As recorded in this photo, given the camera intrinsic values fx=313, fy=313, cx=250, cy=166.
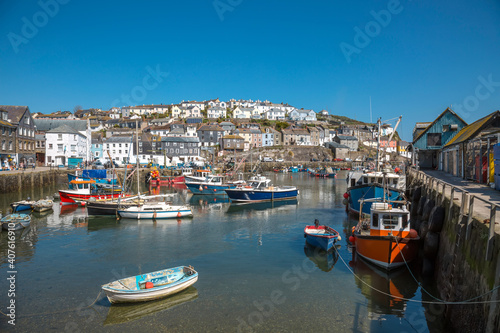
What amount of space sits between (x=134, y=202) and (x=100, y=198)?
7888mm

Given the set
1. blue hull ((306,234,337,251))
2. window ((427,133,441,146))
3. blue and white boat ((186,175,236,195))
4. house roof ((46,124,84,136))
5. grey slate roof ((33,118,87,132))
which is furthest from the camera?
grey slate roof ((33,118,87,132))

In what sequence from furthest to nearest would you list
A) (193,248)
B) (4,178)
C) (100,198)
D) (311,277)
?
(4,178) → (100,198) → (193,248) → (311,277)

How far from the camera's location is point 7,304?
13.4 m

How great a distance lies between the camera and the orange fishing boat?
16.2m

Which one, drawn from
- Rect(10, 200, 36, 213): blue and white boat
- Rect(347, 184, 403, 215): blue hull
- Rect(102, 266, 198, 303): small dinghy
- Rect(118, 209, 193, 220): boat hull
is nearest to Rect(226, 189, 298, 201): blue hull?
Rect(347, 184, 403, 215): blue hull

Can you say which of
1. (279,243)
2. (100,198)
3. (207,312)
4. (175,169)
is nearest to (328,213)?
(279,243)

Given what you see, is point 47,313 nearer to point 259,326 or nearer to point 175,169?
point 259,326

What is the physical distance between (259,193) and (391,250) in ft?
82.3

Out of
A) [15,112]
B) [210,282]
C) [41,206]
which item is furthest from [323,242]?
[15,112]

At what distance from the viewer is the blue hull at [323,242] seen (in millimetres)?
19812

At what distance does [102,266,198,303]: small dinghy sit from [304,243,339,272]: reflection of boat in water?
7590 mm

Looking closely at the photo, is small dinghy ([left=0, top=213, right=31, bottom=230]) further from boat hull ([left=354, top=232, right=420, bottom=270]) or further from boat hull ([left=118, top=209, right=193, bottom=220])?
boat hull ([left=354, top=232, right=420, bottom=270])

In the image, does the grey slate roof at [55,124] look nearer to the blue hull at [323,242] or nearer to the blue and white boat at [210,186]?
the blue and white boat at [210,186]

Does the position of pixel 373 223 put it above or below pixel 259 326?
Result: above
